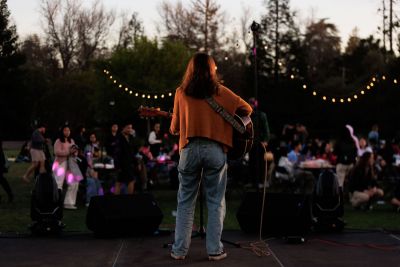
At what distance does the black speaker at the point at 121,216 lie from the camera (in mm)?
8211

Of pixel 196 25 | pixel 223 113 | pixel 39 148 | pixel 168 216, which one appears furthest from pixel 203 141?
pixel 196 25

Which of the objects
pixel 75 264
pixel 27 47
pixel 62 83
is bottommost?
pixel 75 264

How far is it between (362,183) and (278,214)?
15.5ft

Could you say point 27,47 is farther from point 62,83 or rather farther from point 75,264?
point 75,264

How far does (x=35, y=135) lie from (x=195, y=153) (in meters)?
10.8

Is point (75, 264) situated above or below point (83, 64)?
below

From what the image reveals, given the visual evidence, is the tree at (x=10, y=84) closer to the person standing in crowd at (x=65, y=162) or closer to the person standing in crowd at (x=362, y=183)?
the person standing in crowd at (x=65, y=162)

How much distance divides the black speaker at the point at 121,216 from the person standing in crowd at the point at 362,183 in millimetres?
5003

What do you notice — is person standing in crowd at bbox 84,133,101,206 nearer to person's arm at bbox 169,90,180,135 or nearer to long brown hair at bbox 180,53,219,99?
person's arm at bbox 169,90,180,135

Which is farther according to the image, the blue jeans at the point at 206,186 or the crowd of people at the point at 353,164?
the crowd of people at the point at 353,164

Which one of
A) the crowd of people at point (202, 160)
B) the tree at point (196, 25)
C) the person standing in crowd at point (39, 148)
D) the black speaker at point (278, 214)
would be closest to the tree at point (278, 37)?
the tree at point (196, 25)

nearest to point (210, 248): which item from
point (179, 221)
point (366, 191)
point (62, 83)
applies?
point (179, 221)

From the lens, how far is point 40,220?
8.52m

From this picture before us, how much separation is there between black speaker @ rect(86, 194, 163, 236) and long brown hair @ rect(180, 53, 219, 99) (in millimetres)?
2335
